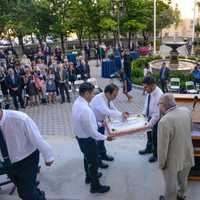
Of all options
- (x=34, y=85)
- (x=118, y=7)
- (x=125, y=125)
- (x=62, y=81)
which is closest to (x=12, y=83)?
(x=34, y=85)

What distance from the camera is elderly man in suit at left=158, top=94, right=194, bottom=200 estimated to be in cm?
458

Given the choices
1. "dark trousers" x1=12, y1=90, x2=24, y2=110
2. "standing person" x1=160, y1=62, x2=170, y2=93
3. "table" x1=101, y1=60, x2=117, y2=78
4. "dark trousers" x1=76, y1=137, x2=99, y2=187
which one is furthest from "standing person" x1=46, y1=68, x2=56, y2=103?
"dark trousers" x1=76, y1=137, x2=99, y2=187

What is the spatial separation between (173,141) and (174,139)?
1.3 inches

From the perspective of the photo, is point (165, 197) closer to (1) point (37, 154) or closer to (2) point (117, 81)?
(1) point (37, 154)

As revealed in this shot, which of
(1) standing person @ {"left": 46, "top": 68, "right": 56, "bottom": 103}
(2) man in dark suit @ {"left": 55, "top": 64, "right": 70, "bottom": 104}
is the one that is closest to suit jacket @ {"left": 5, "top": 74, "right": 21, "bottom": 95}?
(1) standing person @ {"left": 46, "top": 68, "right": 56, "bottom": 103}

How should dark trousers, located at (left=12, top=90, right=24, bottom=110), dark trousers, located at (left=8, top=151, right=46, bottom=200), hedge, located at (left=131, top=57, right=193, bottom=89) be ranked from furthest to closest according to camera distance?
hedge, located at (left=131, top=57, right=193, bottom=89)
dark trousers, located at (left=12, top=90, right=24, bottom=110)
dark trousers, located at (left=8, top=151, right=46, bottom=200)

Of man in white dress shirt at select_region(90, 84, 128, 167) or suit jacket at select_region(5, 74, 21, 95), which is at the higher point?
man in white dress shirt at select_region(90, 84, 128, 167)

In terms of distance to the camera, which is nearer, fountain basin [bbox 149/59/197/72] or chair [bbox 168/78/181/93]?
chair [bbox 168/78/181/93]

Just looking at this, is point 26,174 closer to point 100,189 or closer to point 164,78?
point 100,189

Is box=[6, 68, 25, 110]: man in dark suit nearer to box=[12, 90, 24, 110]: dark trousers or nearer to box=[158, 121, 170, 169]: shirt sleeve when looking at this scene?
box=[12, 90, 24, 110]: dark trousers

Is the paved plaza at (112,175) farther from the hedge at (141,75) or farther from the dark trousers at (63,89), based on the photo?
the hedge at (141,75)

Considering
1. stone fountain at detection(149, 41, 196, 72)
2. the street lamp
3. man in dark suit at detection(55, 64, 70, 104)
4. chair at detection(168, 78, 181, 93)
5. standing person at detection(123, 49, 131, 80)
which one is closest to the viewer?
man in dark suit at detection(55, 64, 70, 104)

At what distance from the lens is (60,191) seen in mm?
5941

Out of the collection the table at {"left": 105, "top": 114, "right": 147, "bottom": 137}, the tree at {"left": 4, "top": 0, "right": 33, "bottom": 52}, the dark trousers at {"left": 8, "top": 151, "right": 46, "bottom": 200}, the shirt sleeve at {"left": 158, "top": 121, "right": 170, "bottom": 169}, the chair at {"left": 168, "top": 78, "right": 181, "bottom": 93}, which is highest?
the tree at {"left": 4, "top": 0, "right": 33, "bottom": 52}
